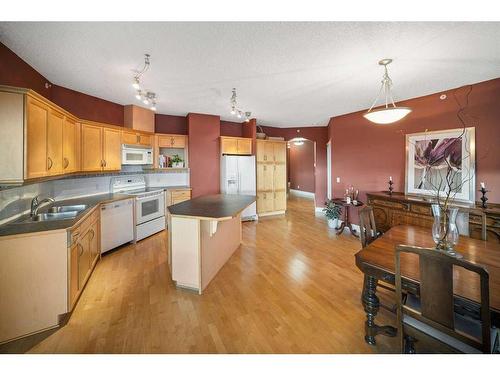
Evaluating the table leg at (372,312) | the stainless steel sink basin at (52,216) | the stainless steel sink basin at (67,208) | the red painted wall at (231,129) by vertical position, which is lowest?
the table leg at (372,312)

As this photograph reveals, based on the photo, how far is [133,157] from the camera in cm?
397

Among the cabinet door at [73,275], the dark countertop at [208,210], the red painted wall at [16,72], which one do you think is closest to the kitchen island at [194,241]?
the dark countertop at [208,210]

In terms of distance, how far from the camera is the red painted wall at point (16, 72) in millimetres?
2080

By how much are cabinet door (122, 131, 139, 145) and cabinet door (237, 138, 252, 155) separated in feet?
7.51

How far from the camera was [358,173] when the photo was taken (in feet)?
15.0

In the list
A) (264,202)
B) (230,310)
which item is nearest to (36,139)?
(230,310)

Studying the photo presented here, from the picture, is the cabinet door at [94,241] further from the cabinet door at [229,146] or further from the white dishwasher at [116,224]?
the cabinet door at [229,146]

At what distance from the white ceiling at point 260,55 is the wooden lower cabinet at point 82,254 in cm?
182

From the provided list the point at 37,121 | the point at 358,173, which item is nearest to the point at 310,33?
the point at 37,121

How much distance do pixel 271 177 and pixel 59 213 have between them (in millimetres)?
4390

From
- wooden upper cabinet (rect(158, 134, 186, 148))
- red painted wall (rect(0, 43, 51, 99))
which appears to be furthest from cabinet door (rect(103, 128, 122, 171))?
Result: red painted wall (rect(0, 43, 51, 99))

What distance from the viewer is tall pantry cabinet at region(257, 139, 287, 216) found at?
5613mm

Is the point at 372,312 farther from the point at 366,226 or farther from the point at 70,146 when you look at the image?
the point at 70,146
